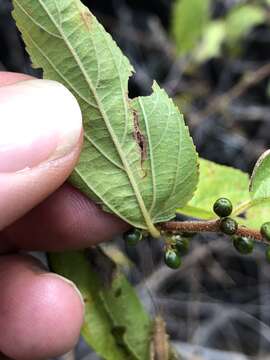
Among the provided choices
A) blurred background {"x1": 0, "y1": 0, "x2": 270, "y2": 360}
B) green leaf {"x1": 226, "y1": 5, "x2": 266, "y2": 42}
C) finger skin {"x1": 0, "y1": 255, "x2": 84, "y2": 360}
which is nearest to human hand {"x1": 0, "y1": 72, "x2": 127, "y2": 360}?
finger skin {"x1": 0, "y1": 255, "x2": 84, "y2": 360}

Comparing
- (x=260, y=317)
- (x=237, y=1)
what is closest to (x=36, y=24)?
(x=260, y=317)

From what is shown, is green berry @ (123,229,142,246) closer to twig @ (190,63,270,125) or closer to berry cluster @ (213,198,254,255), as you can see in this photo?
berry cluster @ (213,198,254,255)

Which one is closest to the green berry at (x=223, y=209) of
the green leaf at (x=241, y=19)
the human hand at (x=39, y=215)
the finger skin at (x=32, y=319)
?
the human hand at (x=39, y=215)

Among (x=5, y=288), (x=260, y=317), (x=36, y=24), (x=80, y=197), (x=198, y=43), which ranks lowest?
(x=260, y=317)

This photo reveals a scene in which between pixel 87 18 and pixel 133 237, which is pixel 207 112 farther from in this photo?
pixel 87 18

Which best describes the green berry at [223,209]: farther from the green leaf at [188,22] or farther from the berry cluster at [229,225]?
the green leaf at [188,22]

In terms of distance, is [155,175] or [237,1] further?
[237,1]

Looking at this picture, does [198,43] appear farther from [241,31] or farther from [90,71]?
[90,71]
